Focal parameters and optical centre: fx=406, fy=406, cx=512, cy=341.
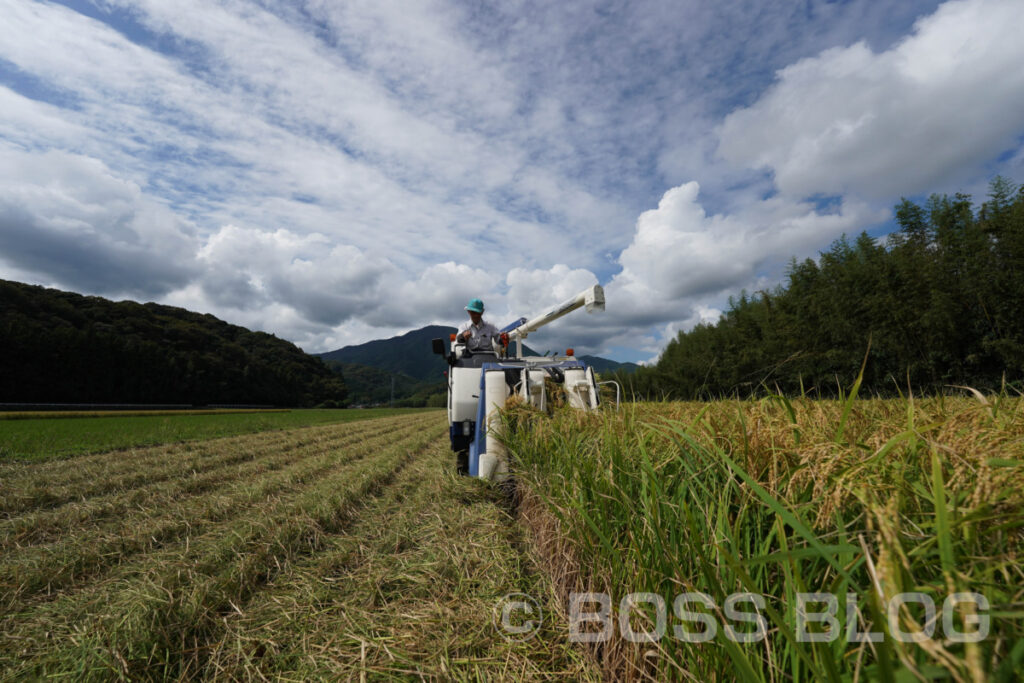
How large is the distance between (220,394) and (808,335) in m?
75.9

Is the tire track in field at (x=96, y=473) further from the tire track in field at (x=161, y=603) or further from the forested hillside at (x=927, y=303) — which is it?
the forested hillside at (x=927, y=303)

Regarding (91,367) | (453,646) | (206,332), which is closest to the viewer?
(453,646)

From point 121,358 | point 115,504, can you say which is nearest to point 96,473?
point 115,504

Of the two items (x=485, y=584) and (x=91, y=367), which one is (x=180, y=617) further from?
(x=91, y=367)

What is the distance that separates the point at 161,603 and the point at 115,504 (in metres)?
3.65

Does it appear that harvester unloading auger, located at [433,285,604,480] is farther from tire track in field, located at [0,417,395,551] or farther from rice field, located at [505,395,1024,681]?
tire track in field, located at [0,417,395,551]

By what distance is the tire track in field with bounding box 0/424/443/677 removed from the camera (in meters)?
2.00

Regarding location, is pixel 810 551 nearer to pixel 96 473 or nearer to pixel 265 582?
pixel 265 582

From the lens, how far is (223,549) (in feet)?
10.6

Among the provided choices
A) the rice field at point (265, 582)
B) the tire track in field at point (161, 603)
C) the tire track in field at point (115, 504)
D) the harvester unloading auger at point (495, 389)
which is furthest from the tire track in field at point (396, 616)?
the tire track in field at point (115, 504)

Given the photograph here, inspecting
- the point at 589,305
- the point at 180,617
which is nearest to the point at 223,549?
the point at 180,617

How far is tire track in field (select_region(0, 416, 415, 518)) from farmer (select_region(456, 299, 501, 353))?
16.8 feet

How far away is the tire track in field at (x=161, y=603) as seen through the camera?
2.00m

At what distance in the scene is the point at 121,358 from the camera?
5178 centimetres
